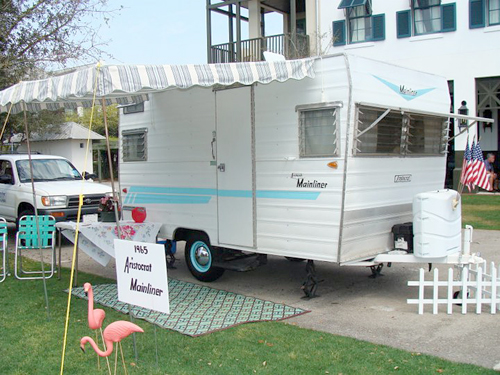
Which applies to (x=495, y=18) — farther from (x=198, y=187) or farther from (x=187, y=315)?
(x=187, y=315)

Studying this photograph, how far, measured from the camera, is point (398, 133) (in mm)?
7043

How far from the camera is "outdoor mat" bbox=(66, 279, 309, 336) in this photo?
19.4 ft

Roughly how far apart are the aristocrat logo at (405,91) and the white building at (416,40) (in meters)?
9.52

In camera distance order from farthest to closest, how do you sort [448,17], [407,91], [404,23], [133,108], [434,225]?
[404,23] → [448,17] → [133,108] → [407,91] → [434,225]

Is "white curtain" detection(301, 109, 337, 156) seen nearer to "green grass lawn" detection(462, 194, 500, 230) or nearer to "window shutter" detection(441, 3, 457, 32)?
"green grass lawn" detection(462, 194, 500, 230)

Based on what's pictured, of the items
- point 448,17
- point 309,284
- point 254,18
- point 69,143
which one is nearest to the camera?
point 309,284

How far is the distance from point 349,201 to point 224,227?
1907 millimetres

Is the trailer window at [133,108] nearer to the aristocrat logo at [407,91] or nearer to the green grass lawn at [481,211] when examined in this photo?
the aristocrat logo at [407,91]

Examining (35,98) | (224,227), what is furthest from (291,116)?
(35,98)

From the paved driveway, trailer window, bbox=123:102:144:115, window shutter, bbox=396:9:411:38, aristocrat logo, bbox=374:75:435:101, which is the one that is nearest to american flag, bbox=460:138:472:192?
aristocrat logo, bbox=374:75:435:101

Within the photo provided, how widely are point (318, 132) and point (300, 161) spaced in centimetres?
41

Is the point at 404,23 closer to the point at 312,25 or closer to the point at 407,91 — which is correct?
the point at 312,25

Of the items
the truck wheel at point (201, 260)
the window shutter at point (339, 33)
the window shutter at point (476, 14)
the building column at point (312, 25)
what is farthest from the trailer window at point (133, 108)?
the window shutter at point (476, 14)

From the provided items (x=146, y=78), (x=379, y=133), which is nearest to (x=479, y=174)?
(x=379, y=133)
